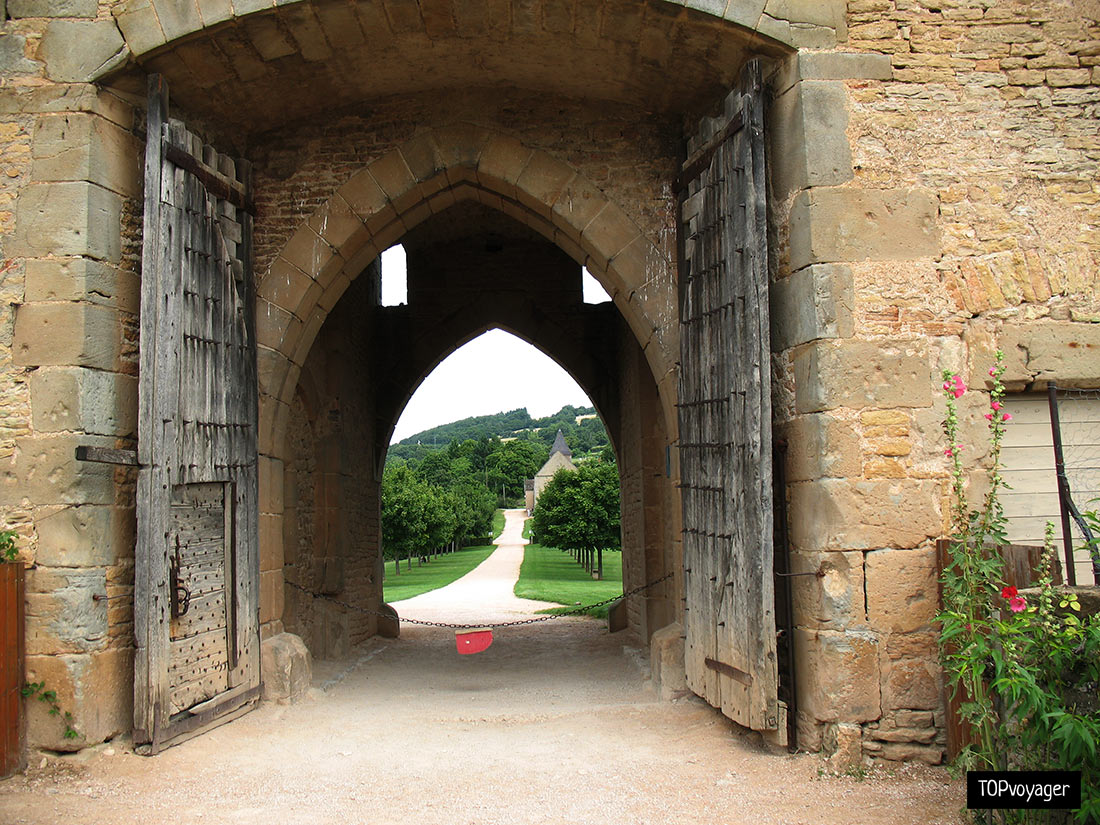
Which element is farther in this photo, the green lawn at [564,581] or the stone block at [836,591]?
the green lawn at [564,581]

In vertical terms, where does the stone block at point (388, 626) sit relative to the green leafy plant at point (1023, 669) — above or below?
below

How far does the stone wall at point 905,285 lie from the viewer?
4445 mm

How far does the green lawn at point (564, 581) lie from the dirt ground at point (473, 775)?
6459 millimetres

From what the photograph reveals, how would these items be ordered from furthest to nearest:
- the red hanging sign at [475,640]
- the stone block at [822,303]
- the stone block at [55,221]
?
the red hanging sign at [475,640], the stone block at [55,221], the stone block at [822,303]

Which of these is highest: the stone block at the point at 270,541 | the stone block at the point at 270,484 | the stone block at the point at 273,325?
the stone block at the point at 273,325

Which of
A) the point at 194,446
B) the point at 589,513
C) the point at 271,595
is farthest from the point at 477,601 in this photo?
the point at 194,446

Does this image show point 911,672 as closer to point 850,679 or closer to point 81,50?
point 850,679

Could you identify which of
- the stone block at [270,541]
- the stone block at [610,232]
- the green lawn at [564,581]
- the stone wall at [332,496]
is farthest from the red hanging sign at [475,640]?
the green lawn at [564,581]

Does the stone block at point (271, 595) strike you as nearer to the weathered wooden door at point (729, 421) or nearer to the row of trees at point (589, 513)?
the weathered wooden door at point (729, 421)

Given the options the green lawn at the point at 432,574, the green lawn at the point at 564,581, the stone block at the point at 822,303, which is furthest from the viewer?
the green lawn at the point at 432,574

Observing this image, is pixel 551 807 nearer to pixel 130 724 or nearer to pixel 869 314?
pixel 130 724

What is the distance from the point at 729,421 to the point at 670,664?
194 centimetres

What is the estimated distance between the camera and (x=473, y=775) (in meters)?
4.59

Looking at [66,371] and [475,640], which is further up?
[66,371]
